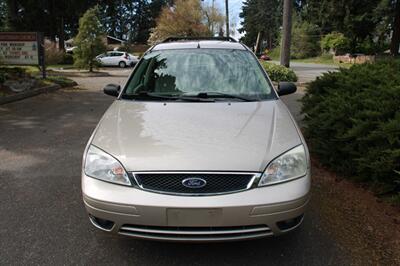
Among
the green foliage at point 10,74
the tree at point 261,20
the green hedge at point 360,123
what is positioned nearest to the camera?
the green hedge at point 360,123

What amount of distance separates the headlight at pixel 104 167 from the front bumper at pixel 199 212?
0.06 meters

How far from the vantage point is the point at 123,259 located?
10.0 ft

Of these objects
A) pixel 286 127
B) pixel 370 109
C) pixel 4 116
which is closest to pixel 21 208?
pixel 286 127

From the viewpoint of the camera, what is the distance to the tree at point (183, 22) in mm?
43219

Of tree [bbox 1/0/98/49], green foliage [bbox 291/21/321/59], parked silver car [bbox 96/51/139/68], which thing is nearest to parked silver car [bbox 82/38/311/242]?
parked silver car [bbox 96/51/139/68]

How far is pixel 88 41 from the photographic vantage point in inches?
865

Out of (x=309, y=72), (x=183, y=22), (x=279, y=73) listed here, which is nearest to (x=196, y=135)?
(x=279, y=73)

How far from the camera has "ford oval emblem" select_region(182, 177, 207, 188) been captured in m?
2.68

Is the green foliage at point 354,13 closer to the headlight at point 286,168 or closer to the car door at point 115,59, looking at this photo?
the car door at point 115,59

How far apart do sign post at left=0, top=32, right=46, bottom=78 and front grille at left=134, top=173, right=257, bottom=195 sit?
43.3 ft

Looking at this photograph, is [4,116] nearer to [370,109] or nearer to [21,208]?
[21,208]

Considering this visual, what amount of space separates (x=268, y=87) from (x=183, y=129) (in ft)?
4.49

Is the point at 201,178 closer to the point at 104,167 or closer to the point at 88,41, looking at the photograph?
the point at 104,167

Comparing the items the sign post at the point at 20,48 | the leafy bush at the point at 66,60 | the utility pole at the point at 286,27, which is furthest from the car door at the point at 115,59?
the utility pole at the point at 286,27
